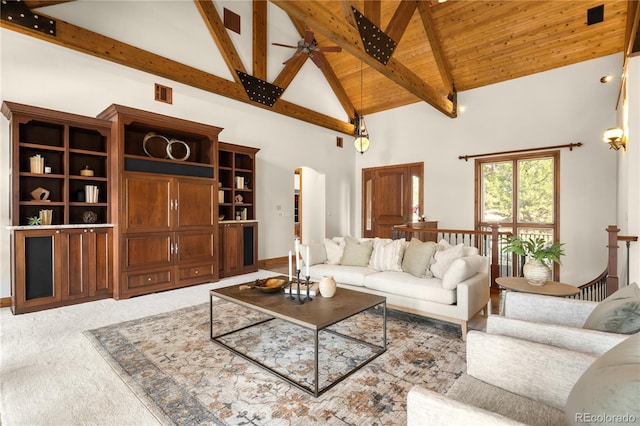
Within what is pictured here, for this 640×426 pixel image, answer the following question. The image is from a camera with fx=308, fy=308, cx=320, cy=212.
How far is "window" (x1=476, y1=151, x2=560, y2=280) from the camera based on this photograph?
5973 mm

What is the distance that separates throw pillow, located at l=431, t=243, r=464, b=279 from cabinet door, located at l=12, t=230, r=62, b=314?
14.5 ft

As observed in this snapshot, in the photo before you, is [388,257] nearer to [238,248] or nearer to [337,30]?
[337,30]

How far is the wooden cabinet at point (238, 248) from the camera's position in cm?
538

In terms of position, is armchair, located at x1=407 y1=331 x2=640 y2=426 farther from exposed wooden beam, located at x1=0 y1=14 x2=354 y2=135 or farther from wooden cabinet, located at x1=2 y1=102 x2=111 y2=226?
exposed wooden beam, located at x1=0 y1=14 x2=354 y2=135

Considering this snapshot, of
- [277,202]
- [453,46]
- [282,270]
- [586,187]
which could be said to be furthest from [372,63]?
[586,187]

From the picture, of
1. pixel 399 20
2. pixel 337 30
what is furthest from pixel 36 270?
pixel 399 20

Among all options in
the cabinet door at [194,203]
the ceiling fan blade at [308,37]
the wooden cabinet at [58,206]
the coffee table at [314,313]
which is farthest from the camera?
the ceiling fan blade at [308,37]

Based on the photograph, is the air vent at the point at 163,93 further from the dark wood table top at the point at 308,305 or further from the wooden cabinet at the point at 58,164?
the dark wood table top at the point at 308,305

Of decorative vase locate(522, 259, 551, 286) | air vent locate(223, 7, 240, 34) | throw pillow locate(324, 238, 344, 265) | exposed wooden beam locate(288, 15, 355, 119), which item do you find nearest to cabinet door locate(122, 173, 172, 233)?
throw pillow locate(324, 238, 344, 265)

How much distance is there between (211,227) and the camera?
16.4 feet

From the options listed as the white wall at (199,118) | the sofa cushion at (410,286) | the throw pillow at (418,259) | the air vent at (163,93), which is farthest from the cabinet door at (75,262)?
the throw pillow at (418,259)

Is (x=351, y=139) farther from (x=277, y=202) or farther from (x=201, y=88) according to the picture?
(x=201, y=88)

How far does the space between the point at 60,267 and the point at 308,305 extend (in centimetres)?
333

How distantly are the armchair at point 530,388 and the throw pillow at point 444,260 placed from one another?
1971 millimetres
